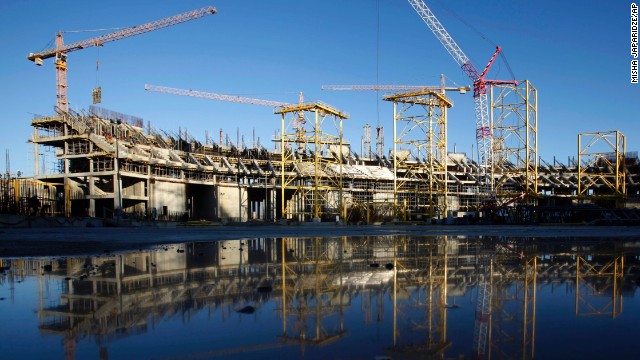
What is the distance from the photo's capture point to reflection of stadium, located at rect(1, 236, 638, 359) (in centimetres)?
400

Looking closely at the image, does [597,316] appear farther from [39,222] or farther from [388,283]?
[39,222]

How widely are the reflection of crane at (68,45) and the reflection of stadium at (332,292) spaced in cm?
6766

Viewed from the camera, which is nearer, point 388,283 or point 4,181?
point 388,283

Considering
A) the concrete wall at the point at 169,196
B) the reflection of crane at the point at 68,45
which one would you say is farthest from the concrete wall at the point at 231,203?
the reflection of crane at the point at 68,45

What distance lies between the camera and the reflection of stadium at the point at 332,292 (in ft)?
13.1

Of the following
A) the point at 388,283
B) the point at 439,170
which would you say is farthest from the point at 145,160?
the point at 388,283

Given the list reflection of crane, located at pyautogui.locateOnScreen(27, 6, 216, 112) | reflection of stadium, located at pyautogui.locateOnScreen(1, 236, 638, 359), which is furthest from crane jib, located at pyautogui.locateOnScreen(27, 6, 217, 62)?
reflection of stadium, located at pyautogui.locateOnScreen(1, 236, 638, 359)

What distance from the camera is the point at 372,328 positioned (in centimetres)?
413

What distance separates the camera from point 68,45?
75688mm

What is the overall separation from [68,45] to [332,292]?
83197mm

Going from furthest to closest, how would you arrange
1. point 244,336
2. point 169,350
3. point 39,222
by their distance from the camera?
point 39,222 < point 244,336 < point 169,350

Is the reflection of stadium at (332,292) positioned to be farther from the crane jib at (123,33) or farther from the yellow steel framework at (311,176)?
the crane jib at (123,33)

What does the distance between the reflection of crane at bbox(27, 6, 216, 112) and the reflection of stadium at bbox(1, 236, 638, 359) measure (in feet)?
222

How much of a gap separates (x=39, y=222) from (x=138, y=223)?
6497mm
